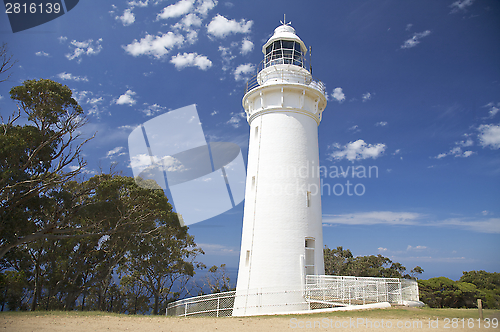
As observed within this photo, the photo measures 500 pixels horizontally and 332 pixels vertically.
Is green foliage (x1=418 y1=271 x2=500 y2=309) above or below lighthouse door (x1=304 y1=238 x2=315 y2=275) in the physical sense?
below

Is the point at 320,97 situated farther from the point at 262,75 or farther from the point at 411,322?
the point at 411,322

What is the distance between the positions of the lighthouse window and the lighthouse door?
10.9 m

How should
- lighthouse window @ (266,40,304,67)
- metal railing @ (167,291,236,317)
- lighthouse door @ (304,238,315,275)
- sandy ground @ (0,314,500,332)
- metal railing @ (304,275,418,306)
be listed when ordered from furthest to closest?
lighthouse window @ (266,40,304,67) → metal railing @ (167,291,236,317) → lighthouse door @ (304,238,315,275) → metal railing @ (304,275,418,306) → sandy ground @ (0,314,500,332)

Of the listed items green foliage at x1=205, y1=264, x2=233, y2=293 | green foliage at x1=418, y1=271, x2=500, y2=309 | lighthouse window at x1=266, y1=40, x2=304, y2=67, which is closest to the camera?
lighthouse window at x1=266, y1=40, x2=304, y2=67

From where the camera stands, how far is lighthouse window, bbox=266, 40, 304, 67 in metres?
18.8

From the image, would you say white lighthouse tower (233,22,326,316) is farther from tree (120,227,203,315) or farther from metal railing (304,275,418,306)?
tree (120,227,203,315)

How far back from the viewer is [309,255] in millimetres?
16062

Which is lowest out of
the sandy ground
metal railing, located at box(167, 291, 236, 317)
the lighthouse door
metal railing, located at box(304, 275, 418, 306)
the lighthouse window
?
metal railing, located at box(167, 291, 236, 317)

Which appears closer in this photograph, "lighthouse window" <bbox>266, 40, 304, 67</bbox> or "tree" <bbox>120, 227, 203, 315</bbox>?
"lighthouse window" <bbox>266, 40, 304, 67</bbox>

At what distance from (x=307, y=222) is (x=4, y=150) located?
1515 centimetres

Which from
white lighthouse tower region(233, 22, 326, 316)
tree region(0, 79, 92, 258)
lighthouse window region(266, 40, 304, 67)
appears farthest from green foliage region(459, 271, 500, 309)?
tree region(0, 79, 92, 258)

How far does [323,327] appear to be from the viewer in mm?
8977

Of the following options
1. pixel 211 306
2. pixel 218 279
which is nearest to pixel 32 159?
pixel 211 306

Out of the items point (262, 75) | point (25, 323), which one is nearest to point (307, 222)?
point (262, 75)
